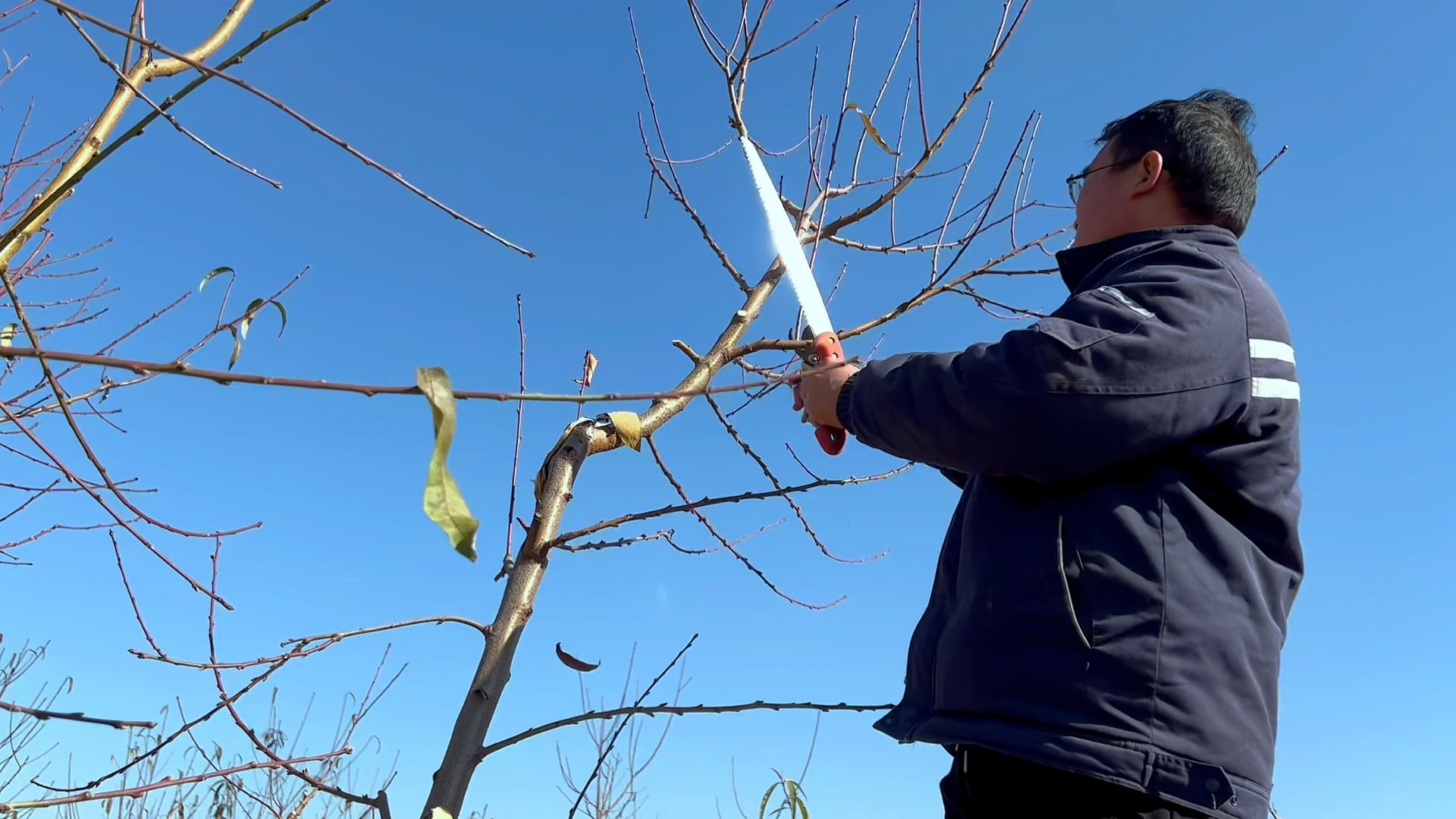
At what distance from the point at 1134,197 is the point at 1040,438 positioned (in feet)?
2.35

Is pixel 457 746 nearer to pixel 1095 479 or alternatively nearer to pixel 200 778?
pixel 200 778

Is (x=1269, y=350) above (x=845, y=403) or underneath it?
above

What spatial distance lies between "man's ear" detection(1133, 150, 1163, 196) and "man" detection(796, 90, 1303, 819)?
0.85 feet

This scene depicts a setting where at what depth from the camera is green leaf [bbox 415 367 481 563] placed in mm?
672

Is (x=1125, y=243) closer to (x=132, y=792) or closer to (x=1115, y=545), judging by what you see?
(x=1115, y=545)

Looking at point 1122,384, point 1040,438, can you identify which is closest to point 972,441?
point 1040,438

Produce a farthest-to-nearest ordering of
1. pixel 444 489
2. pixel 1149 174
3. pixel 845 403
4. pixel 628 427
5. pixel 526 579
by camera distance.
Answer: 1. pixel 628 427
2. pixel 526 579
3. pixel 1149 174
4. pixel 845 403
5. pixel 444 489

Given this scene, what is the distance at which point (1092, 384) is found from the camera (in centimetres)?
130

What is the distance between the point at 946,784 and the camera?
144 centimetres

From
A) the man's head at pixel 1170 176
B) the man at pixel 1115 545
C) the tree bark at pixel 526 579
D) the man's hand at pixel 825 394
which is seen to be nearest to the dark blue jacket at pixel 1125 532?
the man at pixel 1115 545

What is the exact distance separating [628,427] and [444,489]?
1597 mm

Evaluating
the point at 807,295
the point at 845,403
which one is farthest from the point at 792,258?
the point at 845,403

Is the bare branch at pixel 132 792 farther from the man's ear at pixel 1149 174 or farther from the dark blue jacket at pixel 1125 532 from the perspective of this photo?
the man's ear at pixel 1149 174

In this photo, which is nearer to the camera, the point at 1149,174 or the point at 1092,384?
the point at 1092,384
